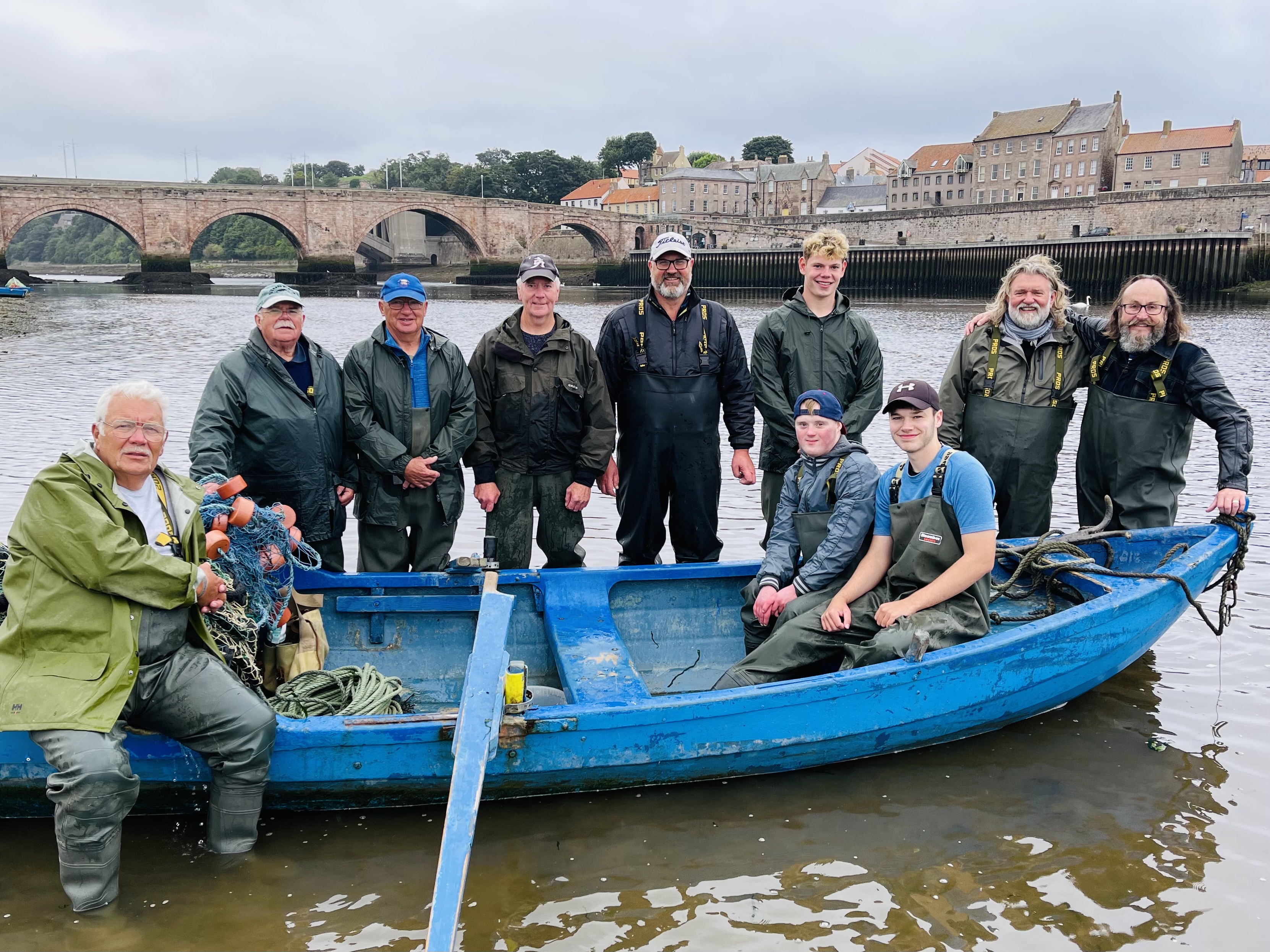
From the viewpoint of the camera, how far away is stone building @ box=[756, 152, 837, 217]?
3573 inches

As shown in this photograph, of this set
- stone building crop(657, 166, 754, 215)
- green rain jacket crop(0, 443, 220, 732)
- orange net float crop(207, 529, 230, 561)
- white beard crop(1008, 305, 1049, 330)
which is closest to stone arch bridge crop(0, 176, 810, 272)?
stone building crop(657, 166, 754, 215)

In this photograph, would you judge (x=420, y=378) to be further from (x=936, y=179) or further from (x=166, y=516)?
(x=936, y=179)

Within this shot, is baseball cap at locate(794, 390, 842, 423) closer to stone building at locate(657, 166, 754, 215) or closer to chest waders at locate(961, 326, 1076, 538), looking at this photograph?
chest waders at locate(961, 326, 1076, 538)

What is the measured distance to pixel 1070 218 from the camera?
190ft

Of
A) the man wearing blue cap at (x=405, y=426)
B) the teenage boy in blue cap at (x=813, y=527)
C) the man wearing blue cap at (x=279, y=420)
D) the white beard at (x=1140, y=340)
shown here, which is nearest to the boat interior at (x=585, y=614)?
the man wearing blue cap at (x=405, y=426)

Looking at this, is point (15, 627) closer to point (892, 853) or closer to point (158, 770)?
point (158, 770)

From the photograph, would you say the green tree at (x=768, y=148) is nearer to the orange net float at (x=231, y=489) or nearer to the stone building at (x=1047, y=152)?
the stone building at (x=1047, y=152)

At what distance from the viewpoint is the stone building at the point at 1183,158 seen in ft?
228

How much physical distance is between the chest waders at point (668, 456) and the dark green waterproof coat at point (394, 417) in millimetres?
1008

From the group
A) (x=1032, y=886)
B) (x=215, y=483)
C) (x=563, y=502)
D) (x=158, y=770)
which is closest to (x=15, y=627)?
(x=158, y=770)

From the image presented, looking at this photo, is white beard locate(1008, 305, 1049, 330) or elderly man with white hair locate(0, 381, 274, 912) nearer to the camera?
elderly man with white hair locate(0, 381, 274, 912)

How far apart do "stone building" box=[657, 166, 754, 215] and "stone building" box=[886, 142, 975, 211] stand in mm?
13866

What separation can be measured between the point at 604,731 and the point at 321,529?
6.91 ft

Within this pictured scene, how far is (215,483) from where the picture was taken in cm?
480
